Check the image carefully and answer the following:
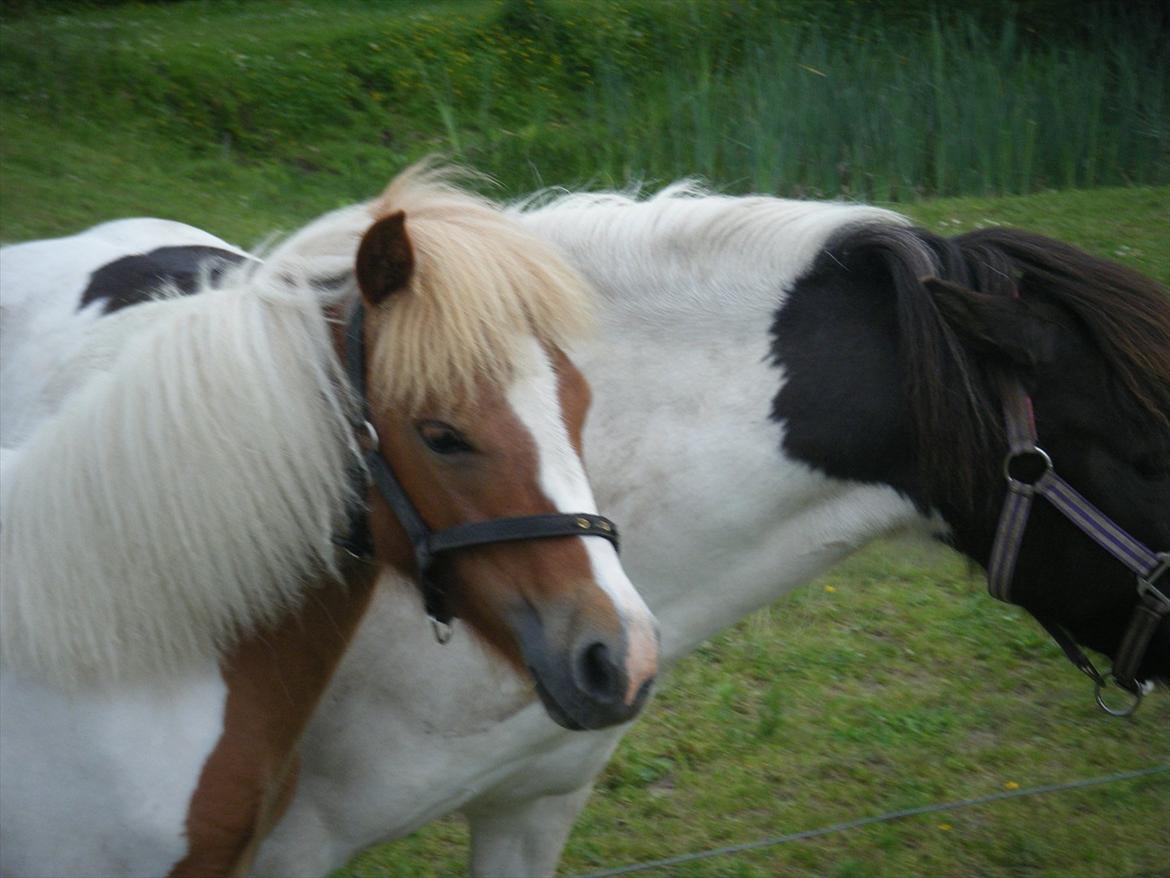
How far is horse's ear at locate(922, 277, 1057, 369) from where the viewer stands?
204cm

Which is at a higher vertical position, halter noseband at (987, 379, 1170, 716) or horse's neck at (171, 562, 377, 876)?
halter noseband at (987, 379, 1170, 716)

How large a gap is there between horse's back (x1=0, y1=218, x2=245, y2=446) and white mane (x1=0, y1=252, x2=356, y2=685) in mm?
765

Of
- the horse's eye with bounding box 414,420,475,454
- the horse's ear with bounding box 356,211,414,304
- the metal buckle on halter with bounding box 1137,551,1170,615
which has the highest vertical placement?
the horse's ear with bounding box 356,211,414,304

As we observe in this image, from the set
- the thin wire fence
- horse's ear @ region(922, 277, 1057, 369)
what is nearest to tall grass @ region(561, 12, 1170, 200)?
the thin wire fence

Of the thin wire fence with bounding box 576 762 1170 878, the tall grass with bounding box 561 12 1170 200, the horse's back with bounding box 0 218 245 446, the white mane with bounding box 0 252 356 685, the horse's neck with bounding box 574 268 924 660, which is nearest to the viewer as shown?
the white mane with bounding box 0 252 356 685

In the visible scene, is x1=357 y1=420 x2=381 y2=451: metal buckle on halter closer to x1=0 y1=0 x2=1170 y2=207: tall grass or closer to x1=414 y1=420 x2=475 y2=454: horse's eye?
x1=414 y1=420 x2=475 y2=454: horse's eye

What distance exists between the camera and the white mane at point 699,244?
2.24 meters

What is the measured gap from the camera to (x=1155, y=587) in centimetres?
213

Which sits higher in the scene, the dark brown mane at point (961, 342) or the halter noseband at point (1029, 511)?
the dark brown mane at point (961, 342)

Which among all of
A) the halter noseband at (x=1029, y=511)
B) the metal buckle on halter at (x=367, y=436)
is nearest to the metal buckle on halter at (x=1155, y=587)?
the halter noseband at (x=1029, y=511)

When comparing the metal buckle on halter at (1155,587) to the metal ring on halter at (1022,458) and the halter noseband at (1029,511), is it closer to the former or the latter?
the halter noseband at (1029,511)

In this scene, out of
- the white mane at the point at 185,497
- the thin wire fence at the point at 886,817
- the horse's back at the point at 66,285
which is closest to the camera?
the white mane at the point at 185,497

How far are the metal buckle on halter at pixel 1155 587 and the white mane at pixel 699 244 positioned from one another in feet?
2.47

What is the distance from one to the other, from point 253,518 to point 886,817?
2321mm
